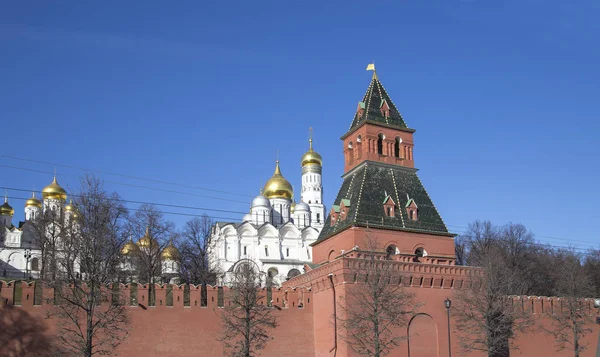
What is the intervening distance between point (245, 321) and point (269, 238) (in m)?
39.5

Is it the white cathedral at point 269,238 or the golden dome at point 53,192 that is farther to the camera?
the golden dome at point 53,192

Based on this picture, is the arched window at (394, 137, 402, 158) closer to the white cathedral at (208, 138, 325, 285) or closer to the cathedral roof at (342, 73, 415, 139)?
the cathedral roof at (342, 73, 415, 139)

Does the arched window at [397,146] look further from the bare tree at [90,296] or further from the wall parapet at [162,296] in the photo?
the bare tree at [90,296]

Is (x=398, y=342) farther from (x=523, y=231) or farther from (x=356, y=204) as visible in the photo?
(x=523, y=231)

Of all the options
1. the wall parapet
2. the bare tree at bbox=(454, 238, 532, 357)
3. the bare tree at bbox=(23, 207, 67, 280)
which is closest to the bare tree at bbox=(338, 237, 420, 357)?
the bare tree at bbox=(454, 238, 532, 357)

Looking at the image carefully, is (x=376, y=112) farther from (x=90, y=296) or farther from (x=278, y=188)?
(x=278, y=188)

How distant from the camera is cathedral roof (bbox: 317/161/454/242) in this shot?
102 ft

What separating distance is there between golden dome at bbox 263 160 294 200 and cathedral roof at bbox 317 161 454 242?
40.0 metres

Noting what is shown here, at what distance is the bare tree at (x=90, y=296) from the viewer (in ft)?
81.2

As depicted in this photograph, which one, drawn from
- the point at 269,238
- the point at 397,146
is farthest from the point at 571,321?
the point at 269,238

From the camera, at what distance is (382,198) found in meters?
32.1

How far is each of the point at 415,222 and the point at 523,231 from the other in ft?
105

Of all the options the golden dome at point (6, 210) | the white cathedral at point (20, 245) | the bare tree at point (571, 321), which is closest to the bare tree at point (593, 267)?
the bare tree at point (571, 321)

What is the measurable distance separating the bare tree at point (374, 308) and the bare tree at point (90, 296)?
9.33 m
